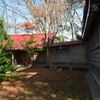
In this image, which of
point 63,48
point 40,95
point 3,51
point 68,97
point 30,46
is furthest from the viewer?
point 30,46

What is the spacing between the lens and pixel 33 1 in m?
11.7

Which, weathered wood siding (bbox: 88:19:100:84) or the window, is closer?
weathered wood siding (bbox: 88:19:100:84)

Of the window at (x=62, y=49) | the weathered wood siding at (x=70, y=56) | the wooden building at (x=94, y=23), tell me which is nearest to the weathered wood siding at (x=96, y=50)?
the wooden building at (x=94, y=23)

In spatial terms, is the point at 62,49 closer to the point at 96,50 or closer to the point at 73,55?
the point at 73,55

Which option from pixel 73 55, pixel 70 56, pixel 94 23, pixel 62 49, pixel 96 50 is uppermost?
pixel 94 23

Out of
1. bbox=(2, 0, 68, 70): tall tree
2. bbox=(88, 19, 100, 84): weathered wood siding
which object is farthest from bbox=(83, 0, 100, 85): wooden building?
bbox=(2, 0, 68, 70): tall tree

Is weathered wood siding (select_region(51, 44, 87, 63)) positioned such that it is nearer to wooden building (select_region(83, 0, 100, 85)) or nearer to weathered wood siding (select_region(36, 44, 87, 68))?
weathered wood siding (select_region(36, 44, 87, 68))

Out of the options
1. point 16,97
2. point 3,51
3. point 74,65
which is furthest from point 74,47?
point 16,97

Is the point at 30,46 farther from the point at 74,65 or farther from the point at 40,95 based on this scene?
the point at 40,95

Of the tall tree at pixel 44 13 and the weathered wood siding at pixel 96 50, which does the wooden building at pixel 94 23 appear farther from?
the tall tree at pixel 44 13

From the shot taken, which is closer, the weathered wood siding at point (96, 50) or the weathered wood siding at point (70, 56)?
the weathered wood siding at point (96, 50)

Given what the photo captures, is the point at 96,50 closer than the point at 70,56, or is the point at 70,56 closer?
the point at 96,50

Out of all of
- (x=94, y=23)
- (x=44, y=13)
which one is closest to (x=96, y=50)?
(x=94, y=23)

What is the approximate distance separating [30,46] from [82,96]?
35.0ft
